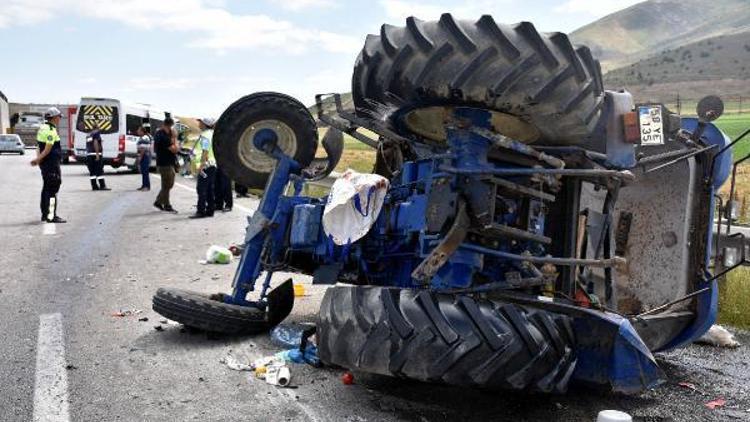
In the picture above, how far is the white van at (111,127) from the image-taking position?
2544 centimetres

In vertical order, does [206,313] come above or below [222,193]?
below

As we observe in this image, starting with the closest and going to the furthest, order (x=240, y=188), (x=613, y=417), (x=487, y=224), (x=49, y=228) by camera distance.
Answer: (x=613, y=417)
(x=487, y=224)
(x=240, y=188)
(x=49, y=228)

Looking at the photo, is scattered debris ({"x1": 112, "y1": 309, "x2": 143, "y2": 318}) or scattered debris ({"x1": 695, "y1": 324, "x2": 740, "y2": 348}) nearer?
scattered debris ({"x1": 695, "y1": 324, "x2": 740, "y2": 348})

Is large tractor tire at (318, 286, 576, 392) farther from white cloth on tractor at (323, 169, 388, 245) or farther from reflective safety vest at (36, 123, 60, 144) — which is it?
reflective safety vest at (36, 123, 60, 144)

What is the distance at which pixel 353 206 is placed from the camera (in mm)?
4508

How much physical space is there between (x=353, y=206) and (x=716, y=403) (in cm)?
233

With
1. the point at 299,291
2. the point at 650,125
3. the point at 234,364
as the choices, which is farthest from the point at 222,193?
the point at 650,125

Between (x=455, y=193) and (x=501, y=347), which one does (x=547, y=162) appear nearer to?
(x=455, y=193)

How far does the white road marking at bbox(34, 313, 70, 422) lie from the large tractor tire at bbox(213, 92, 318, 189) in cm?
160

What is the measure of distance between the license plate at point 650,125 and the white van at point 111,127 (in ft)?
76.1

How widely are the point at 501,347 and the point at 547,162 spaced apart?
97cm

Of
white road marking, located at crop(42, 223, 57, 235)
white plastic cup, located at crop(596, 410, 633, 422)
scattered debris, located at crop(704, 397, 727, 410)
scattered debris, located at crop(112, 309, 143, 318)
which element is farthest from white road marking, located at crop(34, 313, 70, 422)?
white road marking, located at crop(42, 223, 57, 235)

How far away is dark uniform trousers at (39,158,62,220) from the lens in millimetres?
11844

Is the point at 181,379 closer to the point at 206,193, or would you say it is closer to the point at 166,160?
the point at 206,193
